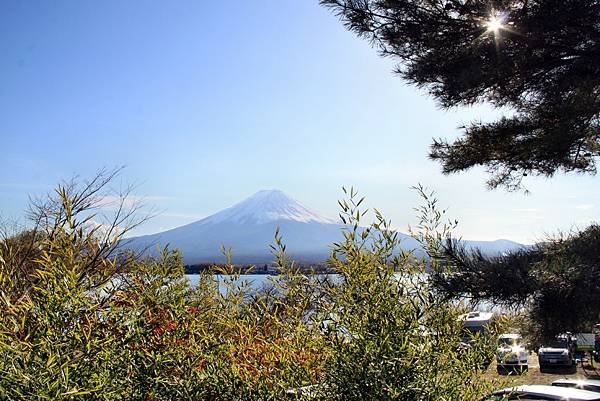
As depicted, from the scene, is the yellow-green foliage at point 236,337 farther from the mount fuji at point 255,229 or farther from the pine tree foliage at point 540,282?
the mount fuji at point 255,229

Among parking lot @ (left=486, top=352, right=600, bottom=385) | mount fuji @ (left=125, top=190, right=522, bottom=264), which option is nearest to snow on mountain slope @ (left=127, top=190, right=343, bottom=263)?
mount fuji @ (left=125, top=190, right=522, bottom=264)

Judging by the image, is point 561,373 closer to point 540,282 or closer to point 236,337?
point 540,282

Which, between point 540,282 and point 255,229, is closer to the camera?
point 540,282

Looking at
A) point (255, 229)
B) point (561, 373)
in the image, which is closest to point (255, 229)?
point (255, 229)

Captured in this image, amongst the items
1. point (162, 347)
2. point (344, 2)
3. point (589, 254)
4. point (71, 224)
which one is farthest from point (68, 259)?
point (344, 2)

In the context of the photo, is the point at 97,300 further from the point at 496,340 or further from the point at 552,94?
the point at 552,94

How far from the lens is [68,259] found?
4.99ft

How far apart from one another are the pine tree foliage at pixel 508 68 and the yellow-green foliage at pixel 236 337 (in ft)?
9.29

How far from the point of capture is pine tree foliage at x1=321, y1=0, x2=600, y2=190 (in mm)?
3928

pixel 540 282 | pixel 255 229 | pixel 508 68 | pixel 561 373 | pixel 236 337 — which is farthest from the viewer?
pixel 255 229

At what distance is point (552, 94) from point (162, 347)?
14.0 feet

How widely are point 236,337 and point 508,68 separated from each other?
3.73 m

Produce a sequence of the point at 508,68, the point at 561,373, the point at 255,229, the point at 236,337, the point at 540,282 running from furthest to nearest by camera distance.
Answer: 1. the point at 255,229
2. the point at 561,373
3. the point at 508,68
4. the point at 540,282
5. the point at 236,337

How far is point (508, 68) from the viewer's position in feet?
14.3
